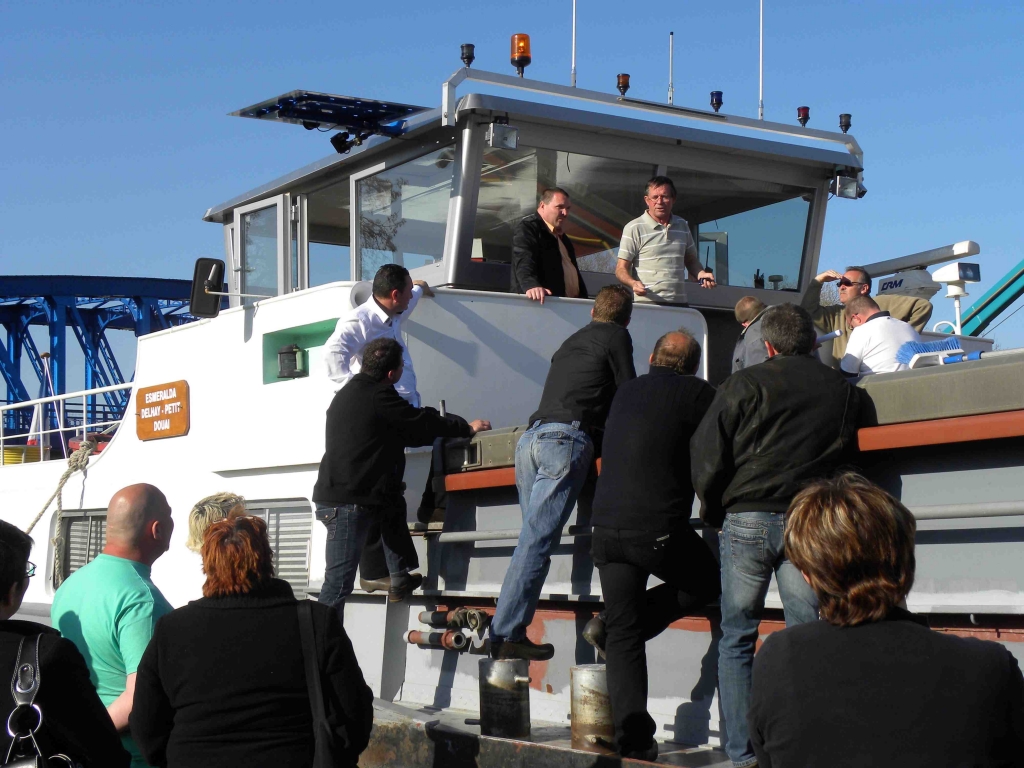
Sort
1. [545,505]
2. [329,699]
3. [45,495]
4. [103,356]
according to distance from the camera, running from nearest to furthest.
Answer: [329,699] < [545,505] < [45,495] < [103,356]

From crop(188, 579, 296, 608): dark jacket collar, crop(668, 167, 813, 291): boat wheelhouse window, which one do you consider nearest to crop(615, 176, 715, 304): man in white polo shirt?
crop(668, 167, 813, 291): boat wheelhouse window

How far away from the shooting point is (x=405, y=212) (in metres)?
7.84

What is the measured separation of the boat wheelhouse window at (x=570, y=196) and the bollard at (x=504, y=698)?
322cm

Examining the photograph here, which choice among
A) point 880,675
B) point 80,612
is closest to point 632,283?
point 80,612

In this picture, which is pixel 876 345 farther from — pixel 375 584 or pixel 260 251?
pixel 260 251

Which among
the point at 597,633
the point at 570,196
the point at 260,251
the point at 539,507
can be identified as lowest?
the point at 597,633

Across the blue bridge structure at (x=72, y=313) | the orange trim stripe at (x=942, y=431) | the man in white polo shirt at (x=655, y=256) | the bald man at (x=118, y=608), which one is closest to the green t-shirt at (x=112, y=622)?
the bald man at (x=118, y=608)

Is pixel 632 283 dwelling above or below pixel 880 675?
above

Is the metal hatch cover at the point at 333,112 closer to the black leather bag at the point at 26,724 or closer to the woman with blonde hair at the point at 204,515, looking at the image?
the woman with blonde hair at the point at 204,515

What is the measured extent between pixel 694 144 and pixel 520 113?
4.51 feet

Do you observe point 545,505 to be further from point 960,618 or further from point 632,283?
point 632,283

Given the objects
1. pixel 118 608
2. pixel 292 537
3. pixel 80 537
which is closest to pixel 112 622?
pixel 118 608

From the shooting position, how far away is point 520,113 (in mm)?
7391

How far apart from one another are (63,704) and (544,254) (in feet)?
16.3
